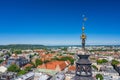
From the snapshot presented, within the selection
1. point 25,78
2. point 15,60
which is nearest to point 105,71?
point 25,78

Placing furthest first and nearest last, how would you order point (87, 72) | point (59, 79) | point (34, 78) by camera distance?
point (34, 78) < point (59, 79) < point (87, 72)

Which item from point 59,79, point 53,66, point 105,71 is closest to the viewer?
point 59,79

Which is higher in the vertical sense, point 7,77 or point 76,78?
point 76,78

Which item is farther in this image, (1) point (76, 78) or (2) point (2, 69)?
(2) point (2, 69)

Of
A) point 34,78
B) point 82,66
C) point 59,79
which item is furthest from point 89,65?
point 34,78

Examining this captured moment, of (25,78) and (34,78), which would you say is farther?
(34,78)

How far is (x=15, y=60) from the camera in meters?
103

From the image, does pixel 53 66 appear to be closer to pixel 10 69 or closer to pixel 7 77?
pixel 10 69

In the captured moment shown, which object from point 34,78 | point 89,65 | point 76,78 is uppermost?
point 89,65

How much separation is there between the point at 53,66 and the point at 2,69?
20087 mm

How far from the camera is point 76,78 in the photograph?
14445 mm

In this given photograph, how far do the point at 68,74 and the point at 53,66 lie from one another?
47.4 feet

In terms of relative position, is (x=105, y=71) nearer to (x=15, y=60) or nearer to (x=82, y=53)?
(x=15, y=60)

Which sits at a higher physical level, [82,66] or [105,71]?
[82,66]
